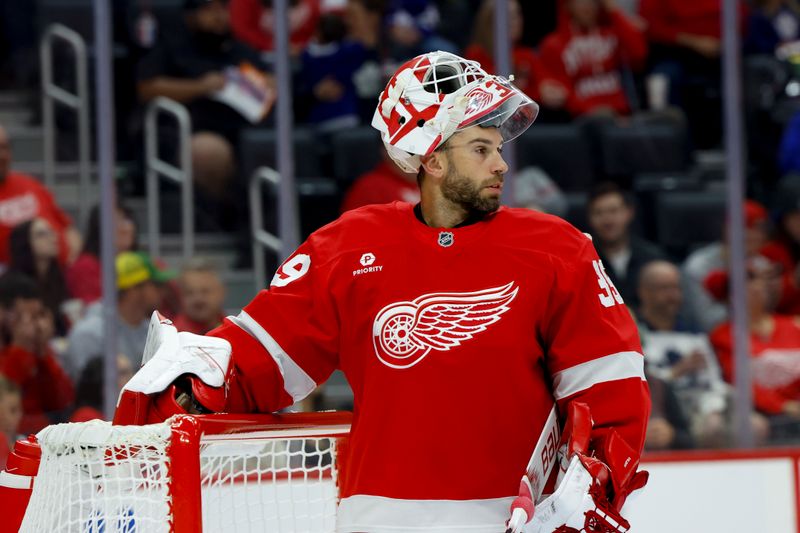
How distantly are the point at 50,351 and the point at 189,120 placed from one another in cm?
76

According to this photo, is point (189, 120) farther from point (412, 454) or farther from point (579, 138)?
point (412, 454)

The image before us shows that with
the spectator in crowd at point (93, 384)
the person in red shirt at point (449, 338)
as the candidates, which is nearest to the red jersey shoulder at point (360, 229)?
the person in red shirt at point (449, 338)

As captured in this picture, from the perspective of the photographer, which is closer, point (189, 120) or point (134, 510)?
point (134, 510)

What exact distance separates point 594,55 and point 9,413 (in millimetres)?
2041

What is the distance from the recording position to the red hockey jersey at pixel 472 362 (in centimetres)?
198

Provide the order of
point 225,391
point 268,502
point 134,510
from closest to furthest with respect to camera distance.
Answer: point 134,510 < point 225,391 < point 268,502

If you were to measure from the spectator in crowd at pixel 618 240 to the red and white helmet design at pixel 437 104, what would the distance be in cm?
195

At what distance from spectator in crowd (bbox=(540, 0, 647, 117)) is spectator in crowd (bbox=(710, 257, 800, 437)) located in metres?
0.69

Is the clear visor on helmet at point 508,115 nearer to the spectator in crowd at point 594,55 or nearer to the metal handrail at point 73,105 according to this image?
the metal handrail at point 73,105

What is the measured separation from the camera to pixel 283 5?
397cm

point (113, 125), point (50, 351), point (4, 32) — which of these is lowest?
point (50, 351)

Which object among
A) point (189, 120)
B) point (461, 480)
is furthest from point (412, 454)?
point (189, 120)

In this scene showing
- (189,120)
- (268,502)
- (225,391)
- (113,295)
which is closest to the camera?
(225,391)

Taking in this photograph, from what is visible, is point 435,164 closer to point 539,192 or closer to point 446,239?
point 446,239
